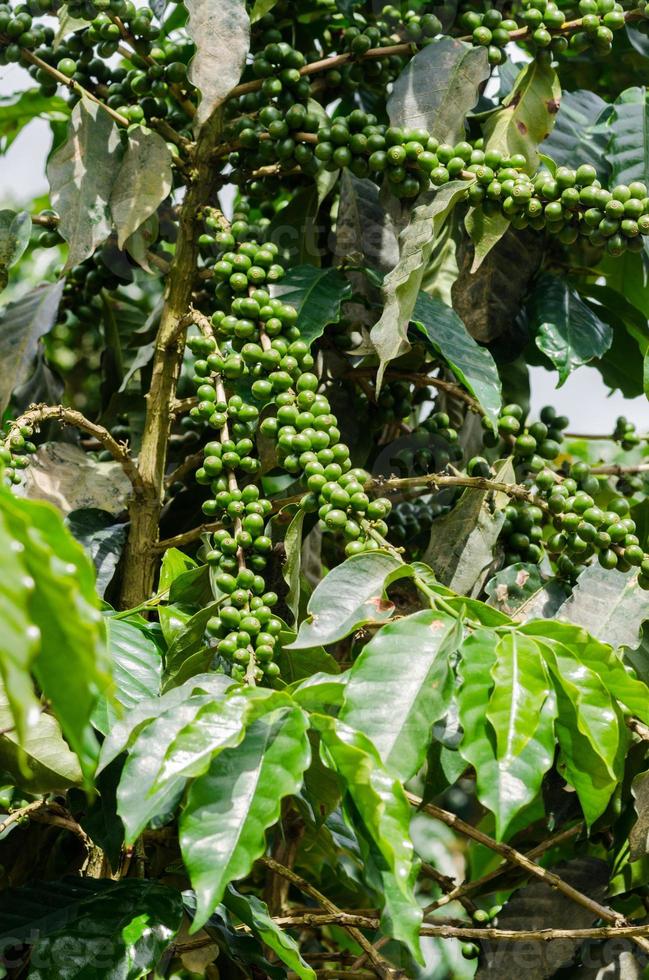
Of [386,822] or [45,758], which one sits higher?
[386,822]

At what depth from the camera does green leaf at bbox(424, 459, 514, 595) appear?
1.13 m

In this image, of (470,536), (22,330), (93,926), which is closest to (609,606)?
(470,536)

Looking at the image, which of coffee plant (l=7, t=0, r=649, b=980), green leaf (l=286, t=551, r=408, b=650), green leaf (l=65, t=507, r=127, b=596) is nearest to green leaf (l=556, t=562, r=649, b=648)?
coffee plant (l=7, t=0, r=649, b=980)

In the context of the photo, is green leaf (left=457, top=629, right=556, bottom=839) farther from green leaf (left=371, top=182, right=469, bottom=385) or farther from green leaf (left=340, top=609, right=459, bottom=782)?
green leaf (left=371, top=182, right=469, bottom=385)

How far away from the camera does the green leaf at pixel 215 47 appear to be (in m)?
1.07

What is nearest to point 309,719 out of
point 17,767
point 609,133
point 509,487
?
point 17,767

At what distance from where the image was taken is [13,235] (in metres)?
1.21

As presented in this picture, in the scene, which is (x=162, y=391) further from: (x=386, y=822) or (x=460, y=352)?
(x=386, y=822)

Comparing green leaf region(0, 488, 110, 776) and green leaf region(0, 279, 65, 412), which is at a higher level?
green leaf region(0, 488, 110, 776)

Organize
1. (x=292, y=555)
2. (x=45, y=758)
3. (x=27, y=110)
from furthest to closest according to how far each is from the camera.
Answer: (x=27, y=110)
(x=292, y=555)
(x=45, y=758)

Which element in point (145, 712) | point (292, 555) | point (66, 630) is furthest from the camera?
point (292, 555)

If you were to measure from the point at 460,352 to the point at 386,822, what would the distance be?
582mm

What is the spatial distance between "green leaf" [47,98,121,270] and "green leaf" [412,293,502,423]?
14.2 inches

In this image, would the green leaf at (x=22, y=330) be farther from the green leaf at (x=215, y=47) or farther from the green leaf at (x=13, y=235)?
the green leaf at (x=215, y=47)
